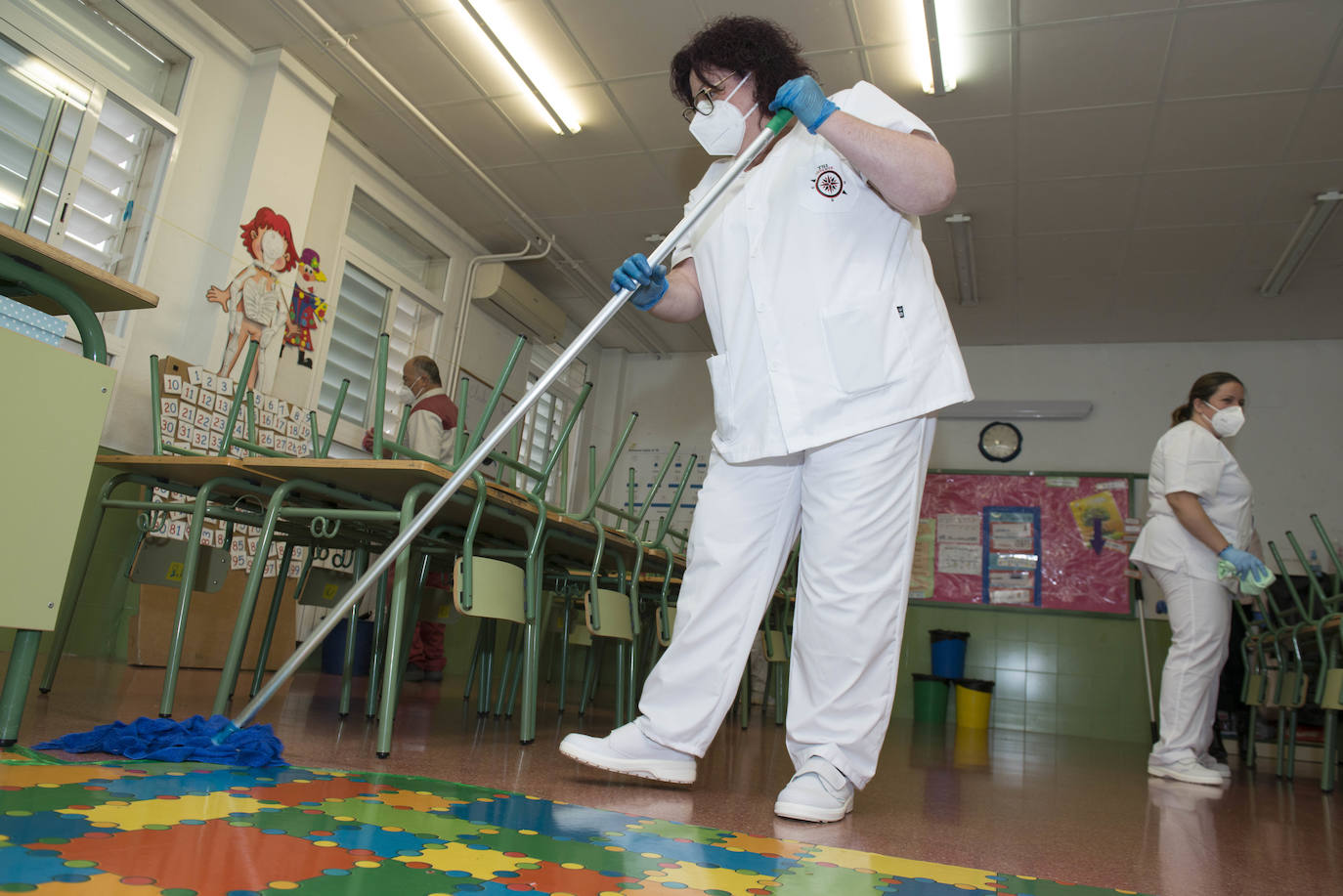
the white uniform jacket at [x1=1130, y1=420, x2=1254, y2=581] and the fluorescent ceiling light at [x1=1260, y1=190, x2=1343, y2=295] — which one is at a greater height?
the fluorescent ceiling light at [x1=1260, y1=190, x2=1343, y2=295]

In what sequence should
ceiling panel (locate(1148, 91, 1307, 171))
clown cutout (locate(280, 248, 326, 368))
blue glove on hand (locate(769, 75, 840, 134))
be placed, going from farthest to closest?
clown cutout (locate(280, 248, 326, 368)), ceiling panel (locate(1148, 91, 1307, 171)), blue glove on hand (locate(769, 75, 840, 134))

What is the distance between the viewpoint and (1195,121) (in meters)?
4.15

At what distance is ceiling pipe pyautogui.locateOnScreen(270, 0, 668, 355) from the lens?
4.05m

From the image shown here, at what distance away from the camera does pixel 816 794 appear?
1.43 m

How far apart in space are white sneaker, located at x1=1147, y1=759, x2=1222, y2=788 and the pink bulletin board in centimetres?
318

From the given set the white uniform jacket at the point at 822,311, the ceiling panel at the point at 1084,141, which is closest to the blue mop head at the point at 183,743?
the white uniform jacket at the point at 822,311

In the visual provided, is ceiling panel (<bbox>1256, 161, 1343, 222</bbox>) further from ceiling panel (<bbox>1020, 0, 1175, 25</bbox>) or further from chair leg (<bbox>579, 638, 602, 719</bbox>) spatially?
chair leg (<bbox>579, 638, 602, 719</bbox>)

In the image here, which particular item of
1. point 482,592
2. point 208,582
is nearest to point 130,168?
point 208,582

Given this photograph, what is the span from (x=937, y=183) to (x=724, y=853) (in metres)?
1.12

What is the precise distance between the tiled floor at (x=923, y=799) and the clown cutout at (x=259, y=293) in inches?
61.5

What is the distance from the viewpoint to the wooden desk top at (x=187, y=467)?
6.66ft

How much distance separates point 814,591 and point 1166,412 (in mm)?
5916

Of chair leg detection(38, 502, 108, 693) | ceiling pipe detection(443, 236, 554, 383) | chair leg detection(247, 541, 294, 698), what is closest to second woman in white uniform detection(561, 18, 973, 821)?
chair leg detection(247, 541, 294, 698)

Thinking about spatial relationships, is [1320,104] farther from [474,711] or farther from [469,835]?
[469,835]
